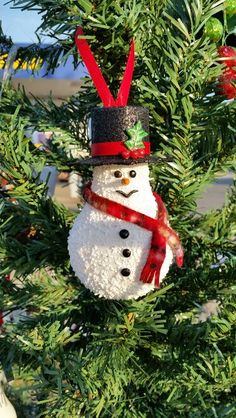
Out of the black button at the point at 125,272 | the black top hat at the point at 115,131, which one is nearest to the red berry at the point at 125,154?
the black top hat at the point at 115,131

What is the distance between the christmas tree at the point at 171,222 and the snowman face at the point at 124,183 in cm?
4

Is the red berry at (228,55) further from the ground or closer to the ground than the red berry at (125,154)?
further from the ground

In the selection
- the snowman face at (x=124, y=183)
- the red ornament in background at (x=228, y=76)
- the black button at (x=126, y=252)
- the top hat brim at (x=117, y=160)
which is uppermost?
the red ornament in background at (x=228, y=76)

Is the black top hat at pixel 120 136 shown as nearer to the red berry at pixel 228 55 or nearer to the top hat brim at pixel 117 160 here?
the top hat brim at pixel 117 160

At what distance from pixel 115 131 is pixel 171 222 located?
0.58 feet

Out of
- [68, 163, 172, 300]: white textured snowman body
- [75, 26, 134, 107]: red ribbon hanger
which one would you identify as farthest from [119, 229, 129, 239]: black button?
[75, 26, 134, 107]: red ribbon hanger

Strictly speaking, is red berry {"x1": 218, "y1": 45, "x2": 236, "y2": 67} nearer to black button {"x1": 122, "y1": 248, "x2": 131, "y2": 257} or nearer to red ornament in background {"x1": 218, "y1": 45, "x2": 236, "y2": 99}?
red ornament in background {"x1": 218, "y1": 45, "x2": 236, "y2": 99}

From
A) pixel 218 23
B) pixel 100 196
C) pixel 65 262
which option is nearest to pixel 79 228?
pixel 100 196

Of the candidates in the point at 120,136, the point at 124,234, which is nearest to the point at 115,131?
the point at 120,136

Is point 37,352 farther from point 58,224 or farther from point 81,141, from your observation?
point 81,141

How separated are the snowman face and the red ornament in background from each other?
0.14 m

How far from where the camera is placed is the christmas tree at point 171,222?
63 centimetres

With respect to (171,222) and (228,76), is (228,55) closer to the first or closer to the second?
(228,76)

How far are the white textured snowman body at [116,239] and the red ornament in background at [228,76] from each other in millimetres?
144
